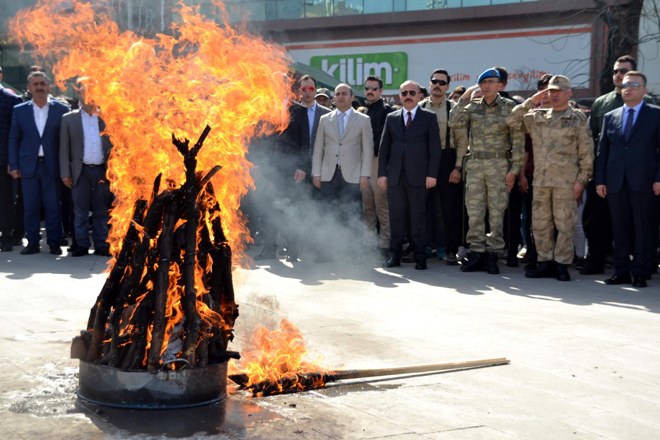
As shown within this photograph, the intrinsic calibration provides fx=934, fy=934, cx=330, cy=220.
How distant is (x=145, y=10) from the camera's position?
→ 563 inches

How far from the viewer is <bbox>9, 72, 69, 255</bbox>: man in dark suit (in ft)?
43.4

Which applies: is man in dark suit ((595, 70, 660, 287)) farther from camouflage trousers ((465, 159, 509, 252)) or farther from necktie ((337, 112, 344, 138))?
necktie ((337, 112, 344, 138))

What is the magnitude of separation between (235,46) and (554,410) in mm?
3123

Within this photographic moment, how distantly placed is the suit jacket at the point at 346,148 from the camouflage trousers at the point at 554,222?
2387mm

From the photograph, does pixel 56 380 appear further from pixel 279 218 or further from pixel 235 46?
pixel 279 218

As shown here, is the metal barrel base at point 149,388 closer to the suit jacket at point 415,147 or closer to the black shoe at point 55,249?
the suit jacket at point 415,147

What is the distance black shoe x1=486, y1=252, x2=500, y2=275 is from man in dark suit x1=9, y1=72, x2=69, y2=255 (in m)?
6.01

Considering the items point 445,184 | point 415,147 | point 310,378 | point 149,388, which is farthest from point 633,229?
point 149,388

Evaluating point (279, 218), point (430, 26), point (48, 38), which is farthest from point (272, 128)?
point (430, 26)

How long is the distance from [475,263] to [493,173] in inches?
45.7

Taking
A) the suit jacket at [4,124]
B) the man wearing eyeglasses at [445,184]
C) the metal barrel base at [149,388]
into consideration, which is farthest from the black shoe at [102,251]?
the metal barrel base at [149,388]

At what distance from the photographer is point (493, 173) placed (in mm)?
11773

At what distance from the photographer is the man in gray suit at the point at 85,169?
1298 cm

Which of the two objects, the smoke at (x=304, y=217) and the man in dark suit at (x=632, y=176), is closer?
the man in dark suit at (x=632, y=176)
